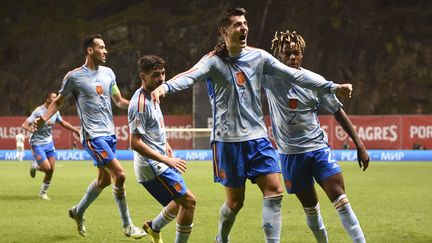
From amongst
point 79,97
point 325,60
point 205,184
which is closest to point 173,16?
point 325,60

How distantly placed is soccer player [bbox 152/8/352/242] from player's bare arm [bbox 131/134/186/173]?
47cm

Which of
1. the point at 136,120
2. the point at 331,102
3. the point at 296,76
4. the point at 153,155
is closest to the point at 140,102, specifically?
the point at 136,120

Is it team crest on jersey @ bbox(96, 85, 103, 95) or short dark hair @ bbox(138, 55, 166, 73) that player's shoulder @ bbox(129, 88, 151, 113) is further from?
team crest on jersey @ bbox(96, 85, 103, 95)

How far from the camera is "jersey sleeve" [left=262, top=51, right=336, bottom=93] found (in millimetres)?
7137

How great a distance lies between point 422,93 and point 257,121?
36883mm

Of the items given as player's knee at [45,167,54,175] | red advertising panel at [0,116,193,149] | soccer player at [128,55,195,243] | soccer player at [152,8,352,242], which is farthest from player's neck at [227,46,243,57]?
red advertising panel at [0,116,193,149]

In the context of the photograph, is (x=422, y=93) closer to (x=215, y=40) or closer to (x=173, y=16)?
(x=215, y=40)

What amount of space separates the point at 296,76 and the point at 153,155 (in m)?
1.57

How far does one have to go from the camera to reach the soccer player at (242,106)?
724 centimetres

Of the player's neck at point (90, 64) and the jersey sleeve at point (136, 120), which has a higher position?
the player's neck at point (90, 64)

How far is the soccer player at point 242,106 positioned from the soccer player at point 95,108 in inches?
134

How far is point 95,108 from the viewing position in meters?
11.0

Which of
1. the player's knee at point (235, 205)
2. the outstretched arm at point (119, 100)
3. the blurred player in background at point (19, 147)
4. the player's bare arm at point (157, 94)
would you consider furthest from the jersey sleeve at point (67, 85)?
the blurred player in background at point (19, 147)

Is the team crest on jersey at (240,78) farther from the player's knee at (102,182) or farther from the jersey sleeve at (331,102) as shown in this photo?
the player's knee at (102,182)
